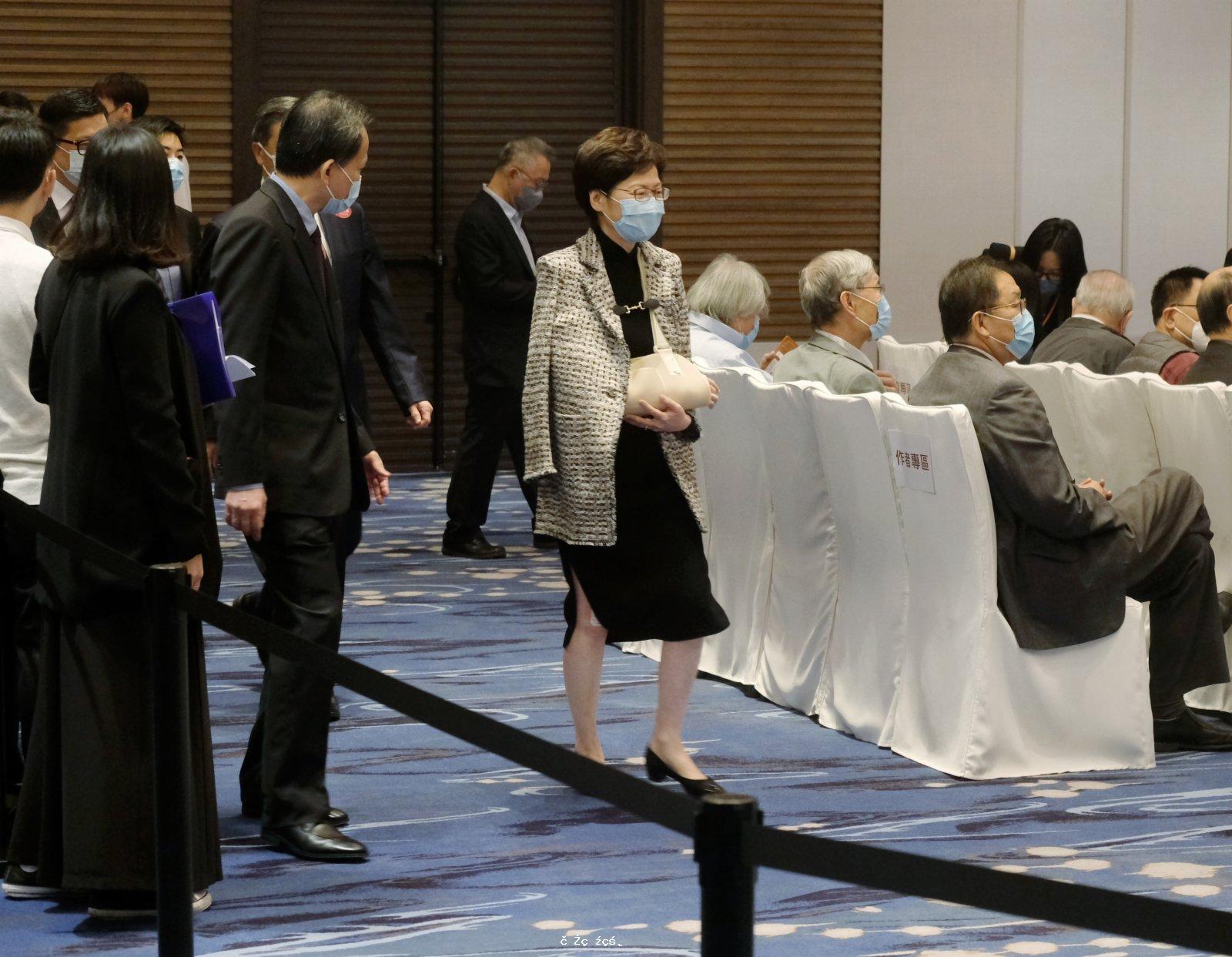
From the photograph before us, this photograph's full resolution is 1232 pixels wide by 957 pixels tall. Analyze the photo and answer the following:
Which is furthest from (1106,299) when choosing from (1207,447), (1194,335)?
(1207,447)

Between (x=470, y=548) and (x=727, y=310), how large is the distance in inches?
80.8

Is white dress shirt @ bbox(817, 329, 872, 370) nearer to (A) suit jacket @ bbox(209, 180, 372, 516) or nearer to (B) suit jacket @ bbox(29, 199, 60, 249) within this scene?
(A) suit jacket @ bbox(209, 180, 372, 516)

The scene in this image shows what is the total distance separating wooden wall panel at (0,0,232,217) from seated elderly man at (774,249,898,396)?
4910 millimetres

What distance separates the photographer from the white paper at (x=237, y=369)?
3.33 metres

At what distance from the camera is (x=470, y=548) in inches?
298

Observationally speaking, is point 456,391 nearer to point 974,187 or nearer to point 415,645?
point 974,187

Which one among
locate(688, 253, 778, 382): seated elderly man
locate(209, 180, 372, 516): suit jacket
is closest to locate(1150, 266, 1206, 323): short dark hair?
locate(688, 253, 778, 382): seated elderly man

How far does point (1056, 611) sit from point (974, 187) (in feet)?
20.7

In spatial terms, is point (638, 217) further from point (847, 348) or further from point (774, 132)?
point (774, 132)

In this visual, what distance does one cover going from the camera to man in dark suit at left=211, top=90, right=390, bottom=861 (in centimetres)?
357

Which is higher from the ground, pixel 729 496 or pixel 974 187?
pixel 974 187

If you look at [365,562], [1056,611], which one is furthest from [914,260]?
[1056,611]

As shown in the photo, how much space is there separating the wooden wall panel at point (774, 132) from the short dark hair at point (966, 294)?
17.6 ft

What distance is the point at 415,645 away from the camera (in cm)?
586
